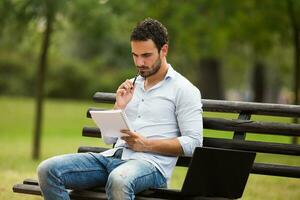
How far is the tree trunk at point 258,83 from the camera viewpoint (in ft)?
108

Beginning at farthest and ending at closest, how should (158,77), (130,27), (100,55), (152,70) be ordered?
1. (100,55)
2. (130,27)
3. (158,77)
4. (152,70)

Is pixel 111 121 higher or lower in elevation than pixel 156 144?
higher

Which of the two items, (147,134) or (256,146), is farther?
(256,146)

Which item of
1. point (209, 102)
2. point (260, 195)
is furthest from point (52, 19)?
point (209, 102)

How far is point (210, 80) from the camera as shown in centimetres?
2955

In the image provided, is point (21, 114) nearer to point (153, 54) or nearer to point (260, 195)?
point (260, 195)

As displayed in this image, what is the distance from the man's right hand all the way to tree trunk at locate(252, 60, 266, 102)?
2692cm

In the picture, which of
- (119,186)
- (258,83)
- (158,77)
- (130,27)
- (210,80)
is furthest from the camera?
(258,83)

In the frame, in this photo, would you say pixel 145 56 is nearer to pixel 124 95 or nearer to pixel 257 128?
pixel 124 95

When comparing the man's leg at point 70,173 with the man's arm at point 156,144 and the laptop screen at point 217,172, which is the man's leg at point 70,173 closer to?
the man's arm at point 156,144

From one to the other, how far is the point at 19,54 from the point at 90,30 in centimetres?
2431

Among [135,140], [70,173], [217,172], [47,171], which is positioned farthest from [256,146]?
[47,171]

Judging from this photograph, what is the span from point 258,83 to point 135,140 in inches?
1140

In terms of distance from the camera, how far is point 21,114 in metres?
24.5
